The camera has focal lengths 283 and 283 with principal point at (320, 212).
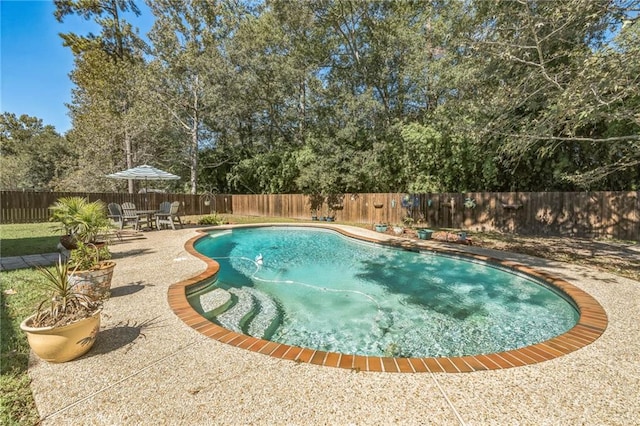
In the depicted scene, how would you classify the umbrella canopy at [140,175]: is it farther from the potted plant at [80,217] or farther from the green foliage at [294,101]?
the green foliage at [294,101]

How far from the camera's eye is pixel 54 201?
461 inches

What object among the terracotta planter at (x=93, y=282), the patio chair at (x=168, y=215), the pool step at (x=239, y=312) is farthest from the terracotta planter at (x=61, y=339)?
the patio chair at (x=168, y=215)

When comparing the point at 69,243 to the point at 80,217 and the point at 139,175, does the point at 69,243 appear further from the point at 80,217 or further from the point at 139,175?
the point at 139,175

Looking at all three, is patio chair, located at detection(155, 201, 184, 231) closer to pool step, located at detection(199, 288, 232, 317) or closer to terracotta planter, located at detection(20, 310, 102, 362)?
pool step, located at detection(199, 288, 232, 317)

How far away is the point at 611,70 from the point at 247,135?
1829cm

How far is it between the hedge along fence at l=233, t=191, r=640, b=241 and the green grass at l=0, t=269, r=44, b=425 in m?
11.1

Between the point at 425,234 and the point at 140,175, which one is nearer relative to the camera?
the point at 425,234

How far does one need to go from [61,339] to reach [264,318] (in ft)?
7.10

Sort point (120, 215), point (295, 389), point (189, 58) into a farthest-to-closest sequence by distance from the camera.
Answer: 1. point (189, 58)
2. point (120, 215)
3. point (295, 389)

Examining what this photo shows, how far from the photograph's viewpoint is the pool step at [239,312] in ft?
11.4

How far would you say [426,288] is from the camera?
509cm

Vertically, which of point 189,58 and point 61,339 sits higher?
point 189,58

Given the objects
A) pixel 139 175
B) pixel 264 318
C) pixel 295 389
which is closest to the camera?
pixel 295 389

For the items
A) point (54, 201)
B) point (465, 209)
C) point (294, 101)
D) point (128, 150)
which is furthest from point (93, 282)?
point (128, 150)
